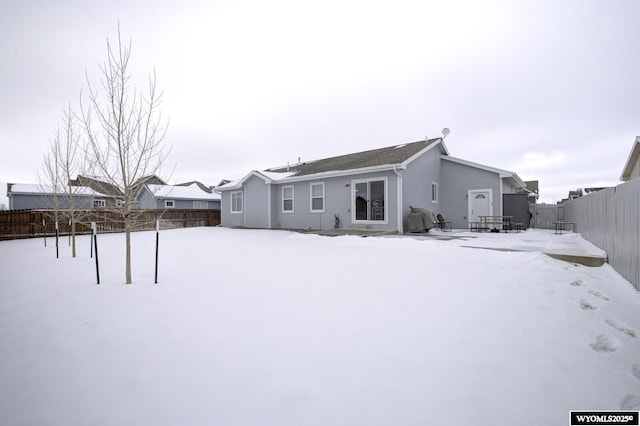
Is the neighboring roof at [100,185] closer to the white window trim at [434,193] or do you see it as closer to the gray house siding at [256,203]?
the gray house siding at [256,203]

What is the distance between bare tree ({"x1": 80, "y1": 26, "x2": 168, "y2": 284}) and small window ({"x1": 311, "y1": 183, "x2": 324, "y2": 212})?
362 inches

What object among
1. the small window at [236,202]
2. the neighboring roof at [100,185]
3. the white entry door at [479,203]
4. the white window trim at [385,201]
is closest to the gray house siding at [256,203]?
the small window at [236,202]

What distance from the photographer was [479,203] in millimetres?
13227

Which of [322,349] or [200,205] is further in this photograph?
[200,205]

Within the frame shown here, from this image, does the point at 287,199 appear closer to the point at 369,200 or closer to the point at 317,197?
the point at 317,197

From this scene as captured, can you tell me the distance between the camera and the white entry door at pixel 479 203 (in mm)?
12938

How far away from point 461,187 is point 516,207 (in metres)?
2.66

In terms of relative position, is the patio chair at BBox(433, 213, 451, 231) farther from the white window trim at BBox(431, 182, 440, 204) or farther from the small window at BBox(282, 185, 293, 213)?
the small window at BBox(282, 185, 293, 213)

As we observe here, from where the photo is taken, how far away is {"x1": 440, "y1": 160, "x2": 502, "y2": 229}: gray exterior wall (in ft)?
41.9

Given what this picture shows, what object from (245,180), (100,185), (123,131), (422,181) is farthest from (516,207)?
(100,185)

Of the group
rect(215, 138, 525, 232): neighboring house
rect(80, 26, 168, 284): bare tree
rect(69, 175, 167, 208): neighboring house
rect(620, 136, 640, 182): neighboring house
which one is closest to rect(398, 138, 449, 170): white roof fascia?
rect(215, 138, 525, 232): neighboring house

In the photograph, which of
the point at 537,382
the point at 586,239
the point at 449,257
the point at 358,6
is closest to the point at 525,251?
the point at 449,257

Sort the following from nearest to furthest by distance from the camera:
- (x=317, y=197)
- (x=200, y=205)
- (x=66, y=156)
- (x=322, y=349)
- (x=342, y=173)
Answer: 1. (x=322, y=349)
2. (x=66, y=156)
3. (x=342, y=173)
4. (x=317, y=197)
5. (x=200, y=205)

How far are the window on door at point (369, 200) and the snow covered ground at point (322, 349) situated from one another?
6867 millimetres
